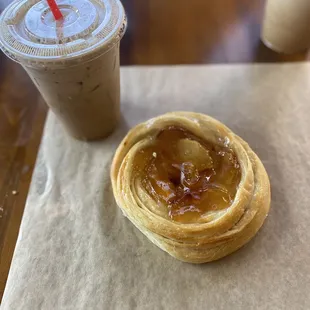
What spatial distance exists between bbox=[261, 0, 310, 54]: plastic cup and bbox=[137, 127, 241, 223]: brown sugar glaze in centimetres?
59

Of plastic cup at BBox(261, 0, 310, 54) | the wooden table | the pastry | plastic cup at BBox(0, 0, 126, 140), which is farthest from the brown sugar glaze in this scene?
plastic cup at BBox(261, 0, 310, 54)

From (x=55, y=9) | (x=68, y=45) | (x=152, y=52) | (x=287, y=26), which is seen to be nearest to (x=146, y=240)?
(x=68, y=45)

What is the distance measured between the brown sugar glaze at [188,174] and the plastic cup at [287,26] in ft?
1.94

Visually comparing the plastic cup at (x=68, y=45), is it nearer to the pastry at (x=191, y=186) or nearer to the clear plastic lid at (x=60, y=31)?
the clear plastic lid at (x=60, y=31)

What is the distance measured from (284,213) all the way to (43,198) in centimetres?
71

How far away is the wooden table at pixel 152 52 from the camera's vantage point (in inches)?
50.9

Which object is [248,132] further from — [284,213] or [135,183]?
[135,183]

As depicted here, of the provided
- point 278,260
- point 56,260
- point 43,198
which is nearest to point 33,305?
point 56,260

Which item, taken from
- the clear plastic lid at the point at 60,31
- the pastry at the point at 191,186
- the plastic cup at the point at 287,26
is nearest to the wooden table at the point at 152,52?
the plastic cup at the point at 287,26

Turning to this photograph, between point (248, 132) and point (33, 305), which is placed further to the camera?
point (248, 132)

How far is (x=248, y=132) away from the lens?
132 centimetres

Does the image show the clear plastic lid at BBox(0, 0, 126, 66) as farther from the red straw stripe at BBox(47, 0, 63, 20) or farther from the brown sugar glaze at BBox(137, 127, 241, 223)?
the brown sugar glaze at BBox(137, 127, 241, 223)

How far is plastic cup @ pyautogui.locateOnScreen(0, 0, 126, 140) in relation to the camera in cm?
102

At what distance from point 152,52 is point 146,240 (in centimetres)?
78
